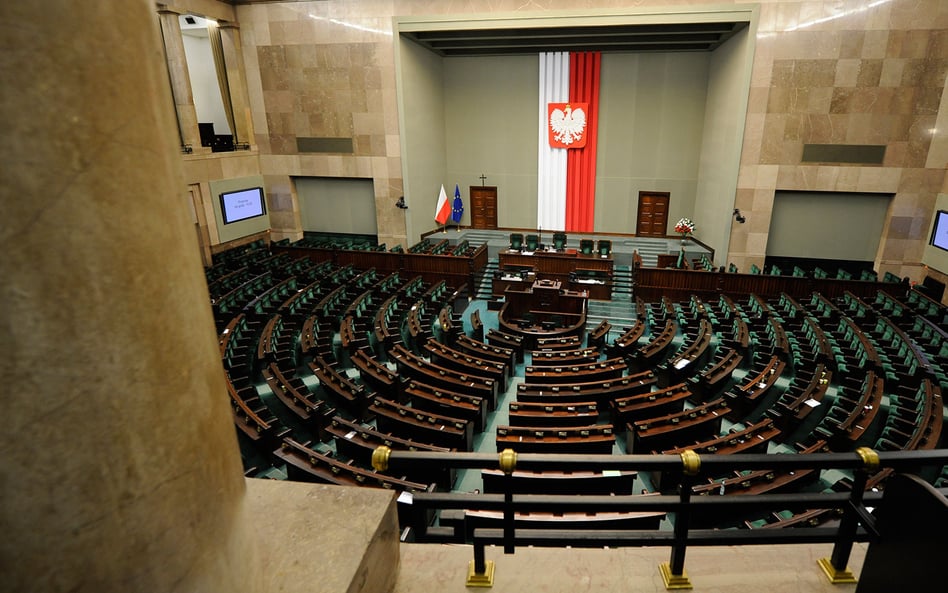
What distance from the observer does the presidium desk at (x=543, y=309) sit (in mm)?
11594

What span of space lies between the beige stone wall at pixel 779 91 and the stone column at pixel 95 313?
16118 millimetres

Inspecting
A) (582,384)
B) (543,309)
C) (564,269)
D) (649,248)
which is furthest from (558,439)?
(649,248)

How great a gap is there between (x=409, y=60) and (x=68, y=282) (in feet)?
57.3

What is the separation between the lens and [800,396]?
7258 millimetres

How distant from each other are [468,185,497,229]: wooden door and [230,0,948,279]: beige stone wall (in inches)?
157

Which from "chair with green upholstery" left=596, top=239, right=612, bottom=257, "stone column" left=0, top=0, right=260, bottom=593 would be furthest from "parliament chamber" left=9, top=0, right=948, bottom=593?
"chair with green upholstery" left=596, top=239, right=612, bottom=257

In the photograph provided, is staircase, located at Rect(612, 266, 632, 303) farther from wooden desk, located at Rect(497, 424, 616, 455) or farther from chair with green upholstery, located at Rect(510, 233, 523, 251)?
wooden desk, located at Rect(497, 424, 616, 455)

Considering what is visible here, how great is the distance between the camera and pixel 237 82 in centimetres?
1720

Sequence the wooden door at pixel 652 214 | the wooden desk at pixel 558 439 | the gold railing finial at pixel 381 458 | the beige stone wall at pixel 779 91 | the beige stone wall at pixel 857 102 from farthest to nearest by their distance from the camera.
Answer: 1. the wooden door at pixel 652 214
2. the beige stone wall at pixel 779 91
3. the beige stone wall at pixel 857 102
4. the wooden desk at pixel 558 439
5. the gold railing finial at pixel 381 458

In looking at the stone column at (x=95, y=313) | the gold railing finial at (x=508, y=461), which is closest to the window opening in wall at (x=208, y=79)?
the gold railing finial at (x=508, y=461)

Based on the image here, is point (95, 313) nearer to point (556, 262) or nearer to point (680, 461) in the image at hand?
point (680, 461)

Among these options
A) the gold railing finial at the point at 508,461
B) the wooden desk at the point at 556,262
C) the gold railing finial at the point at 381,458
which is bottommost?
the wooden desk at the point at 556,262

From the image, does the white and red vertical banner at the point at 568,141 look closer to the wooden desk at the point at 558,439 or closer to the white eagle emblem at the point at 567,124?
the white eagle emblem at the point at 567,124

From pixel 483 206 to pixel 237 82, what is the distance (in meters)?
9.77
